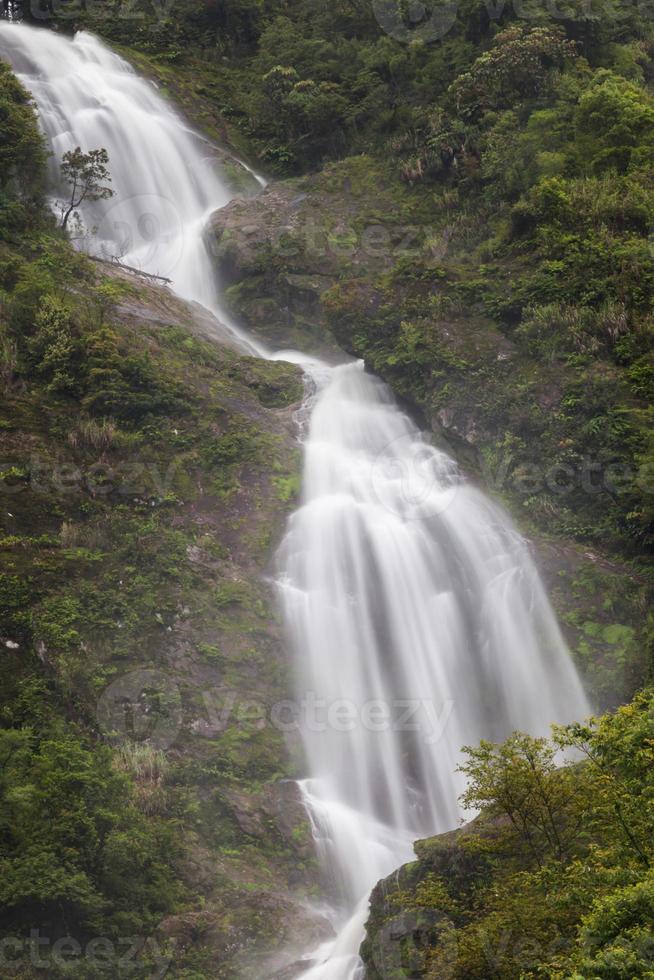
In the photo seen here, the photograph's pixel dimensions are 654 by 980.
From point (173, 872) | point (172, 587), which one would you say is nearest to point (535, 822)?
point (173, 872)

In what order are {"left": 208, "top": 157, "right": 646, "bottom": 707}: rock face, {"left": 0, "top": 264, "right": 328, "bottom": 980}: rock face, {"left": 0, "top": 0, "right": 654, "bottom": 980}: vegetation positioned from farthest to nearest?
{"left": 208, "top": 157, "right": 646, "bottom": 707}: rock face → {"left": 0, "top": 264, "right": 328, "bottom": 980}: rock face → {"left": 0, "top": 0, "right": 654, "bottom": 980}: vegetation

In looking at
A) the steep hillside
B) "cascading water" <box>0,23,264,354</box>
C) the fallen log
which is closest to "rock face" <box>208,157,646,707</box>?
"cascading water" <box>0,23,264,354</box>

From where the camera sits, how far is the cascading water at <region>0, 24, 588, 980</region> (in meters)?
14.2

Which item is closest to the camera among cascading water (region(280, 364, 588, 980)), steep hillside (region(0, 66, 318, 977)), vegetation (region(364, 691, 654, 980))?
vegetation (region(364, 691, 654, 980))

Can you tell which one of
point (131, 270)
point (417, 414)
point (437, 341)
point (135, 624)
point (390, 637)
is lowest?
point (390, 637)

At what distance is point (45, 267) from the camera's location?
20.9 m

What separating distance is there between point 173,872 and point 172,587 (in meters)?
5.25

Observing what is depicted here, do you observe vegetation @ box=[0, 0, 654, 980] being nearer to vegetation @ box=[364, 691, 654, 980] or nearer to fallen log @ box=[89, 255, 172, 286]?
vegetation @ box=[364, 691, 654, 980]

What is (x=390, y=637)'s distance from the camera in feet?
53.9

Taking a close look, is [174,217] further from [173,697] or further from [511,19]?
[173,697]

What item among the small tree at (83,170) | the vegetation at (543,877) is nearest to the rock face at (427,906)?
the vegetation at (543,877)

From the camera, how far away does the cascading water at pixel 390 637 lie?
14.2 metres

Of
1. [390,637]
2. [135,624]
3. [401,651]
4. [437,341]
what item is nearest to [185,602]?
[135,624]

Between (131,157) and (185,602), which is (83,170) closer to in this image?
(131,157)
